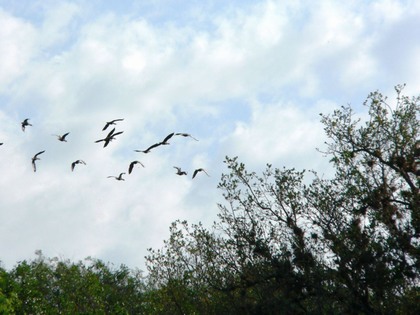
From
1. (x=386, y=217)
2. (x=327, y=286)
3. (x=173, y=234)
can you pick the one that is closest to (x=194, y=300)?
(x=173, y=234)

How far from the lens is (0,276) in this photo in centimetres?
3447

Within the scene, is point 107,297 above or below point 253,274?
above

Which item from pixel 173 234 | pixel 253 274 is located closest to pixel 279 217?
pixel 253 274

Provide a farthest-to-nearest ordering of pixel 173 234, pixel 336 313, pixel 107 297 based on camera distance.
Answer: pixel 107 297
pixel 173 234
pixel 336 313

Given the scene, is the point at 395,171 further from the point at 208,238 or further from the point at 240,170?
the point at 208,238

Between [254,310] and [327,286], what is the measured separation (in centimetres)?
425

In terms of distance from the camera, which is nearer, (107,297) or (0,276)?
(0,276)

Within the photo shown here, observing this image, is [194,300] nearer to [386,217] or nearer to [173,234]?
[173,234]

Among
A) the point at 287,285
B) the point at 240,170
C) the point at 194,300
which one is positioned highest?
the point at 240,170

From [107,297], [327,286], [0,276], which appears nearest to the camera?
[327,286]

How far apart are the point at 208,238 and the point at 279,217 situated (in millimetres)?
6321

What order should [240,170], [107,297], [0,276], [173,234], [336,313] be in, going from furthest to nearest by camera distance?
[107,297] → [173,234] → [240,170] → [0,276] → [336,313]

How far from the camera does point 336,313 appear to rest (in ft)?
98.1

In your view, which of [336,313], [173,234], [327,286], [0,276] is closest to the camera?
[336,313]
